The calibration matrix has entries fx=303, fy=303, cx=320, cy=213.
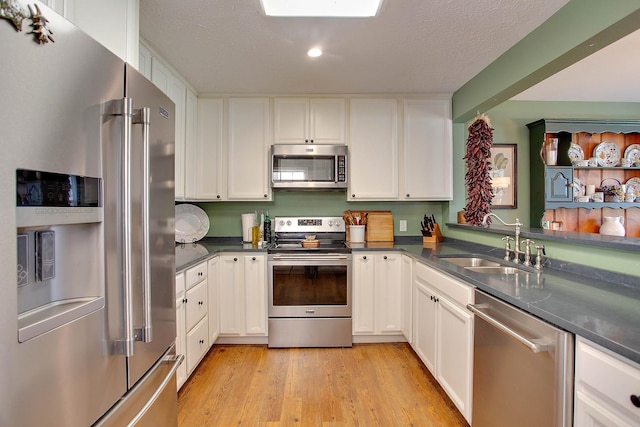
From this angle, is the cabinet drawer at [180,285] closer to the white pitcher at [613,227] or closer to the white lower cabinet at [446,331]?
the white lower cabinet at [446,331]

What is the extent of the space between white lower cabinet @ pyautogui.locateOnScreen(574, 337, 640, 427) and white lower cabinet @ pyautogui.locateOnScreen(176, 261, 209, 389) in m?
1.91

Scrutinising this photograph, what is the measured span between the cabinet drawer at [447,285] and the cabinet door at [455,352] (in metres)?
0.06

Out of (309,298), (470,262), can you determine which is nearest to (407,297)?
(470,262)

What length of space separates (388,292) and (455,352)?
98 centimetres

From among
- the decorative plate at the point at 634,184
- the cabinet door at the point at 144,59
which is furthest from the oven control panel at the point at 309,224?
the decorative plate at the point at 634,184

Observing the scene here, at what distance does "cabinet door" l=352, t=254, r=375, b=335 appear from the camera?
2.69 meters

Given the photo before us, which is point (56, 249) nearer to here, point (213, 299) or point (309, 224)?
point (213, 299)

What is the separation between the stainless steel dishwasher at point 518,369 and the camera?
1.02 meters

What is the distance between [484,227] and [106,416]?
2.55 meters

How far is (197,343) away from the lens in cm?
219

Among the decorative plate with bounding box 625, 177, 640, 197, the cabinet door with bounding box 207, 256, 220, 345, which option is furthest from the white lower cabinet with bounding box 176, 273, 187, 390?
the decorative plate with bounding box 625, 177, 640, 197

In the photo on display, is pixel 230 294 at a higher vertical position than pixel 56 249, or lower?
lower

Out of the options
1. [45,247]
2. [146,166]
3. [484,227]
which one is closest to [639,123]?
[484,227]

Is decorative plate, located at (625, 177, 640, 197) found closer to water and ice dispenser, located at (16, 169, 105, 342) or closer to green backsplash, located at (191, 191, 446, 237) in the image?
green backsplash, located at (191, 191, 446, 237)
